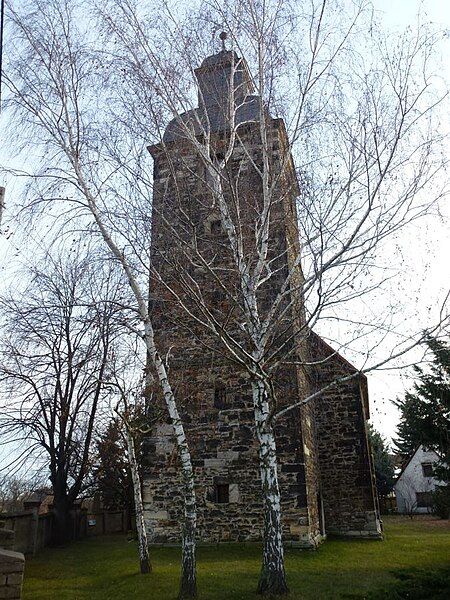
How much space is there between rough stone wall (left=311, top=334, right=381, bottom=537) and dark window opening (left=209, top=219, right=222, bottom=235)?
432cm

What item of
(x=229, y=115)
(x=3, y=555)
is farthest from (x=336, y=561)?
(x=229, y=115)

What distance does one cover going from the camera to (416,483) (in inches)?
1230

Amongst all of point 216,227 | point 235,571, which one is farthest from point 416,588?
point 216,227

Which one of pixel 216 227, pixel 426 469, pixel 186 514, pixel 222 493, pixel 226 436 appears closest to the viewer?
pixel 186 514

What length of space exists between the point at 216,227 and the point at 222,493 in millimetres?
6669

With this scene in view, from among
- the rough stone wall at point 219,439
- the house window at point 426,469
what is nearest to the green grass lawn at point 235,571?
the rough stone wall at point 219,439

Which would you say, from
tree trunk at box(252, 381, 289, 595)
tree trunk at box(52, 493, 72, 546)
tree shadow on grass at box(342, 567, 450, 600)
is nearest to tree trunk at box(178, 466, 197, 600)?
tree trunk at box(252, 381, 289, 595)

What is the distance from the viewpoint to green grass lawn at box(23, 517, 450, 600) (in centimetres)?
729

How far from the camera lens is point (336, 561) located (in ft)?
31.1

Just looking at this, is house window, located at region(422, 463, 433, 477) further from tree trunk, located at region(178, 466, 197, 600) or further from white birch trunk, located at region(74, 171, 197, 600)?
tree trunk, located at region(178, 466, 197, 600)

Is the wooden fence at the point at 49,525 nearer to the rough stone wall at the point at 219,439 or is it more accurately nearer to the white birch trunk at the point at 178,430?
the rough stone wall at the point at 219,439

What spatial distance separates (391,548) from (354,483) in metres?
2.30

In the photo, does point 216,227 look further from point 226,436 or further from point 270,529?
point 270,529

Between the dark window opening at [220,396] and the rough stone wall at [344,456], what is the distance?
325cm
